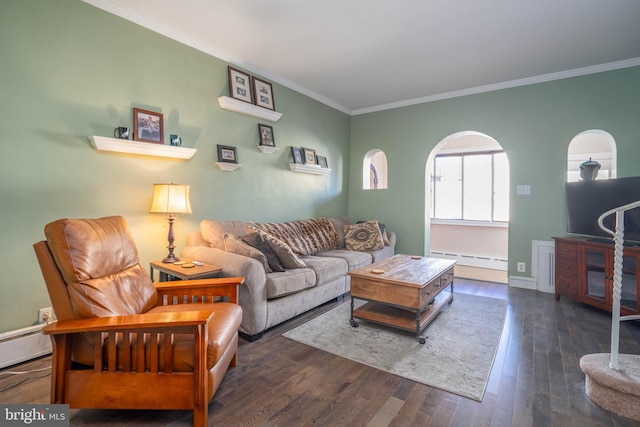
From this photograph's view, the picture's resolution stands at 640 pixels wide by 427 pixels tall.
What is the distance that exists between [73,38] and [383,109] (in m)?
4.08

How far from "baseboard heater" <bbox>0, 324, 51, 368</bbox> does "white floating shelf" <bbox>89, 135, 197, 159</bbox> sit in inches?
54.7

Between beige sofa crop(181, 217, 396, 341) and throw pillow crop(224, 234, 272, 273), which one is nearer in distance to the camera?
beige sofa crop(181, 217, 396, 341)

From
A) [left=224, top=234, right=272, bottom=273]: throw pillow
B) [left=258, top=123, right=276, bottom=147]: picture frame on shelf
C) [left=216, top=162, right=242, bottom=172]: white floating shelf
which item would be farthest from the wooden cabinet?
[left=216, top=162, right=242, bottom=172]: white floating shelf

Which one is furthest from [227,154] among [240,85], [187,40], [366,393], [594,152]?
[594,152]

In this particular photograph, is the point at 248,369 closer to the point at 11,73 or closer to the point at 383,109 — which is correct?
the point at 11,73

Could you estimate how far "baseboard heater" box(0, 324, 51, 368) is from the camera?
2.07 metres

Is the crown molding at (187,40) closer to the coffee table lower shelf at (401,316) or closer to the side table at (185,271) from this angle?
the side table at (185,271)

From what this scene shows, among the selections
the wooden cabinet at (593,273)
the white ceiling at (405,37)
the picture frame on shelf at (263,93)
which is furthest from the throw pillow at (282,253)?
the wooden cabinet at (593,273)

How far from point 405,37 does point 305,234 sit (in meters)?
2.41

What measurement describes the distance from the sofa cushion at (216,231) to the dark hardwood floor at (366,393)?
3.16 feet

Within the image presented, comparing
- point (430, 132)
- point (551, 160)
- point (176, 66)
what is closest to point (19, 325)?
point (176, 66)

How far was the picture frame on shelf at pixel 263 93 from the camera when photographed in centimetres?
373

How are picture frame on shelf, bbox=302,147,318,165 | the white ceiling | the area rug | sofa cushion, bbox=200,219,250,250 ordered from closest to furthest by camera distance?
1. the area rug
2. the white ceiling
3. sofa cushion, bbox=200,219,250,250
4. picture frame on shelf, bbox=302,147,318,165

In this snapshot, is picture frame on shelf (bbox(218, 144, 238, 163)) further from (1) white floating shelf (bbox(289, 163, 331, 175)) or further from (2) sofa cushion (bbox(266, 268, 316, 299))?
(2) sofa cushion (bbox(266, 268, 316, 299))
